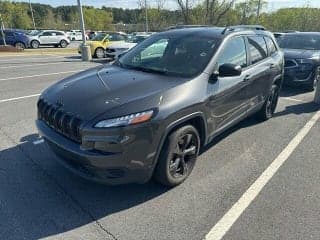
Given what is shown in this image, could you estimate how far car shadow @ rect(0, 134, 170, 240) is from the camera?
10.0ft

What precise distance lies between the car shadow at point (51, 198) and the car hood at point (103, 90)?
0.73 meters

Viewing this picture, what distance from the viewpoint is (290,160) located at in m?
4.54

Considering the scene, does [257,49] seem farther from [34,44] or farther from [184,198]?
[34,44]

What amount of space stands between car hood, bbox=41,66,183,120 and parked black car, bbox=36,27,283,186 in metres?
0.01

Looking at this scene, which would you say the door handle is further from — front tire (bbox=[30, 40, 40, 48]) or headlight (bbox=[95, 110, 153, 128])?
front tire (bbox=[30, 40, 40, 48])

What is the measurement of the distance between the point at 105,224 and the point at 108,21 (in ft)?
258

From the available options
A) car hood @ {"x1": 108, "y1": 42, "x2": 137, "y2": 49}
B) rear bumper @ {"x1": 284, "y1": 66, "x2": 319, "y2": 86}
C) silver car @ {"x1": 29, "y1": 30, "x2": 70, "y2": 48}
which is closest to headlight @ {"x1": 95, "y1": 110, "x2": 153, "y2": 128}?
rear bumper @ {"x1": 284, "y1": 66, "x2": 319, "y2": 86}

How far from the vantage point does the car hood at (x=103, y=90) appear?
3.23m

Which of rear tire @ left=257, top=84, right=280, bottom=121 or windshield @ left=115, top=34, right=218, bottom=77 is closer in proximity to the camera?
windshield @ left=115, top=34, right=218, bottom=77

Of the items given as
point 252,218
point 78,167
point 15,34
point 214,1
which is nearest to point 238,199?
point 252,218

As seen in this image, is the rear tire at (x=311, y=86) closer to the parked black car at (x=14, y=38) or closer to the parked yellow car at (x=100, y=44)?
the parked yellow car at (x=100, y=44)

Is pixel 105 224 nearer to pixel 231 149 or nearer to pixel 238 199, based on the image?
pixel 238 199

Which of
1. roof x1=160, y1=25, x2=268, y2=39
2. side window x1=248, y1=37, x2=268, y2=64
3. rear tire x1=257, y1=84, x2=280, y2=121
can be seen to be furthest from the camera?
rear tire x1=257, y1=84, x2=280, y2=121

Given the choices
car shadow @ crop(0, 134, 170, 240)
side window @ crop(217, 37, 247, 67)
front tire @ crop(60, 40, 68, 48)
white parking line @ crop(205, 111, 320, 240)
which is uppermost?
side window @ crop(217, 37, 247, 67)
